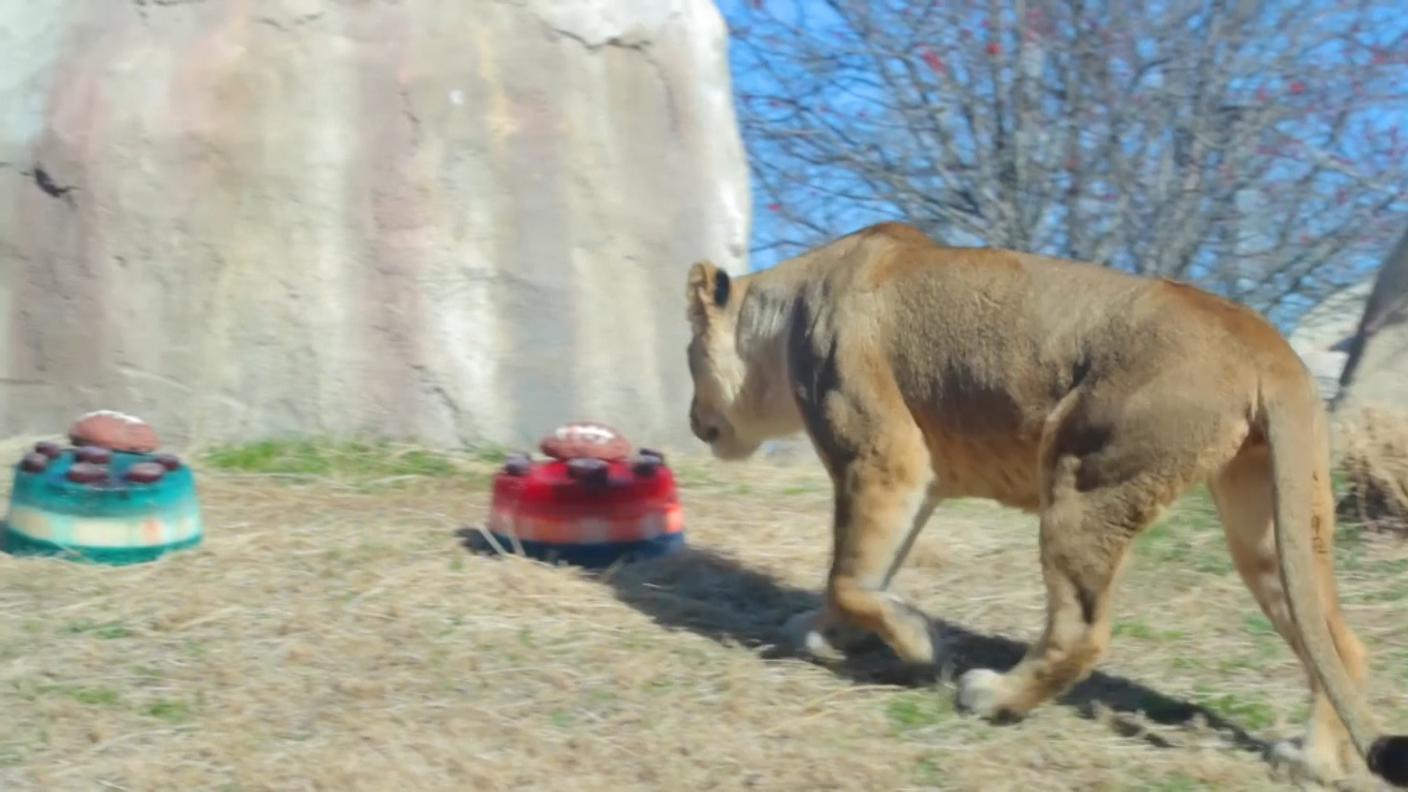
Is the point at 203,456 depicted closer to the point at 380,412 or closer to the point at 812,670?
the point at 380,412

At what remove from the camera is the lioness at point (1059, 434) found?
4.16m

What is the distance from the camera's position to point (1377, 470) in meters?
6.38

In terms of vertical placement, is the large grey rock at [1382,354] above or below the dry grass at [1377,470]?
above

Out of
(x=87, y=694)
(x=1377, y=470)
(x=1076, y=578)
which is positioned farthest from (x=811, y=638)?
(x=1377, y=470)

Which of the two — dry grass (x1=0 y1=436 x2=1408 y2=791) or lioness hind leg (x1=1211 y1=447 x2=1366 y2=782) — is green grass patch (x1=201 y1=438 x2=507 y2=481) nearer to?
dry grass (x1=0 y1=436 x2=1408 y2=791)

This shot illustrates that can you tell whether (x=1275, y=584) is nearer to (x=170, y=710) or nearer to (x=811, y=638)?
(x=811, y=638)

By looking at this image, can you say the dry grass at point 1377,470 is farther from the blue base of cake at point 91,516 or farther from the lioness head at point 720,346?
the blue base of cake at point 91,516

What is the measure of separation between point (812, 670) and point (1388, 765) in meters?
1.69

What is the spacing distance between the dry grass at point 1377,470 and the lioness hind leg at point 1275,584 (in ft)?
6.65

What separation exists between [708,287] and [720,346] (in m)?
0.20

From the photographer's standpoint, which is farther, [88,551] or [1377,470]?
[1377,470]

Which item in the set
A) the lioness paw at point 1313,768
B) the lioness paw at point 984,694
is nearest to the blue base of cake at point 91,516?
the lioness paw at point 984,694

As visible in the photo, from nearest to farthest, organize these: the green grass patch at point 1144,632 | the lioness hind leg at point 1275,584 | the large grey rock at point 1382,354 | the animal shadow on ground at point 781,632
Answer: the lioness hind leg at point 1275,584
the animal shadow on ground at point 781,632
the green grass patch at point 1144,632
the large grey rock at point 1382,354

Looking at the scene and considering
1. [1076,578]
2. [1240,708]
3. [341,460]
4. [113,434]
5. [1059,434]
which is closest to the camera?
[1076,578]
